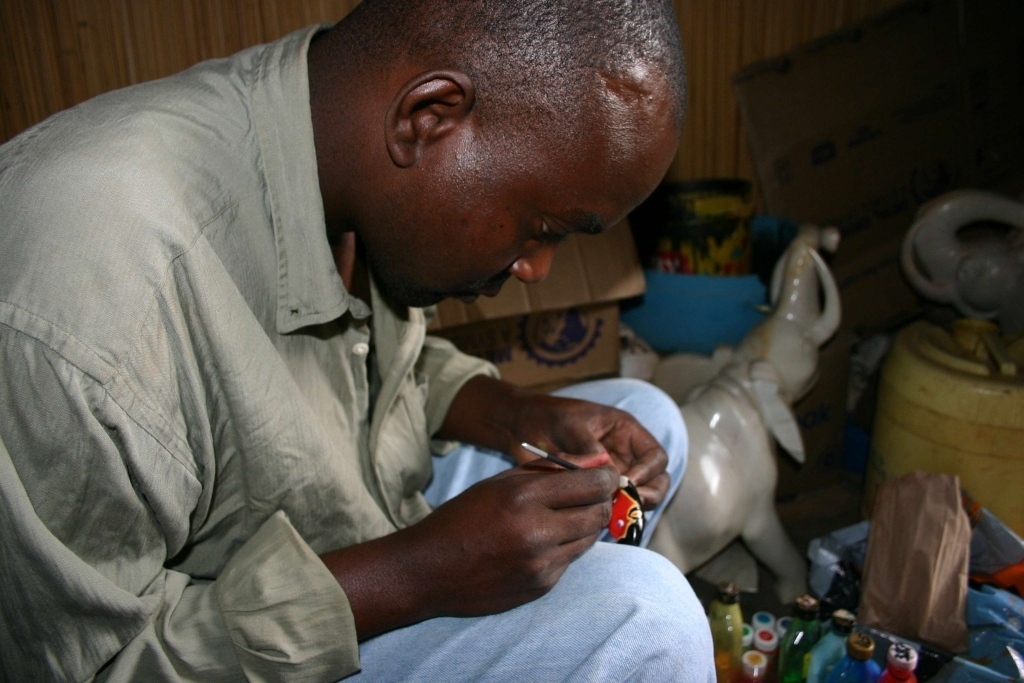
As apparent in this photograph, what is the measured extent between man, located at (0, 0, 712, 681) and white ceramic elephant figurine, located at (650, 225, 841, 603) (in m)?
0.67

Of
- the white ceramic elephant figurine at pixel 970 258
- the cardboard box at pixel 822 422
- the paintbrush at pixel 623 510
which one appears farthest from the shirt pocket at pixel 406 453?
the white ceramic elephant figurine at pixel 970 258

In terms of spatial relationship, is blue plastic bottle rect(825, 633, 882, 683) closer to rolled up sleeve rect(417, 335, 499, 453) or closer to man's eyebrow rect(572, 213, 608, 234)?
rolled up sleeve rect(417, 335, 499, 453)

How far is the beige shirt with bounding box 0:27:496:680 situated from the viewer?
0.73 metres

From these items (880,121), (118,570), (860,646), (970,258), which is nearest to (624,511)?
(860,646)

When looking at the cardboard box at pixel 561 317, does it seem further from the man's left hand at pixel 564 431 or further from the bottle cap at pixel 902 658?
the bottle cap at pixel 902 658

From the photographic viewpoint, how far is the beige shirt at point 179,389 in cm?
73

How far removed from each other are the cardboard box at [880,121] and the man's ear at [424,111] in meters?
1.97

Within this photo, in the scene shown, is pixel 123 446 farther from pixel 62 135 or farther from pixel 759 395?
pixel 759 395

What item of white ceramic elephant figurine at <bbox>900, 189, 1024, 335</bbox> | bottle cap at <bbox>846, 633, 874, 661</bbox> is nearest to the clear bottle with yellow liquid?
bottle cap at <bbox>846, 633, 874, 661</bbox>

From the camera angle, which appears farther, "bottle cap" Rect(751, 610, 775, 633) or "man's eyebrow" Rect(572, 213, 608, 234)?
"bottle cap" Rect(751, 610, 775, 633)

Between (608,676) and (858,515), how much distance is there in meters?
1.60

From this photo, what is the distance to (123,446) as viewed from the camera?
2.48 ft

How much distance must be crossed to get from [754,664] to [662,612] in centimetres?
67

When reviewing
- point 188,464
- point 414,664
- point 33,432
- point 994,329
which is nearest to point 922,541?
point 994,329
